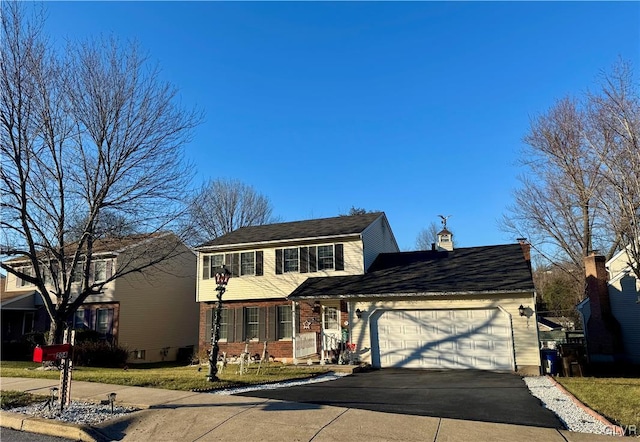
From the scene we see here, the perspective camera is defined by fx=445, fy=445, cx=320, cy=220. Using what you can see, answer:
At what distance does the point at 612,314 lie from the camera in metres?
20.7

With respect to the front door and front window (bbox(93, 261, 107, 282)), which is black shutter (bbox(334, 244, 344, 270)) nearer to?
the front door

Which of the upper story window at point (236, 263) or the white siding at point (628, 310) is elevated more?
the upper story window at point (236, 263)

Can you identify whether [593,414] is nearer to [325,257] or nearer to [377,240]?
[325,257]

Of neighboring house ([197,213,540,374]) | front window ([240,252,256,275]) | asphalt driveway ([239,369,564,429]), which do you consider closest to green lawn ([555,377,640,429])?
asphalt driveway ([239,369,564,429])

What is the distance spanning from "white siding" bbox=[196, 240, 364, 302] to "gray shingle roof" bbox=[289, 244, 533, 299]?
0.71m

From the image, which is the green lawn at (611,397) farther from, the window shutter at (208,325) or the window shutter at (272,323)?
the window shutter at (208,325)

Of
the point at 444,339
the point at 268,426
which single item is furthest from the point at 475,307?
the point at 268,426

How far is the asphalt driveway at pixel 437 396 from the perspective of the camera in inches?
308

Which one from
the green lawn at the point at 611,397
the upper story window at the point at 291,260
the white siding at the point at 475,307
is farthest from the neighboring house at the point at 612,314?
the upper story window at the point at 291,260

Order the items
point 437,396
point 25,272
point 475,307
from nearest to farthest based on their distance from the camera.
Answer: point 437,396 → point 475,307 → point 25,272

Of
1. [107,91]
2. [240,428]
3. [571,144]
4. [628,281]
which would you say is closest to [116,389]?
[240,428]

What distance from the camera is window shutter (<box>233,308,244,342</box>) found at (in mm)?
22016

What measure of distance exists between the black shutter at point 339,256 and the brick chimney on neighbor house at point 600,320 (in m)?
10.8

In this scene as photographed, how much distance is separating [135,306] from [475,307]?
19.3 metres
